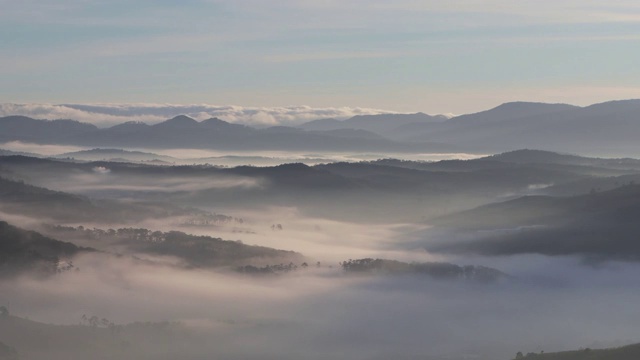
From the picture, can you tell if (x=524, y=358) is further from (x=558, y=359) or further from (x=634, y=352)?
(x=634, y=352)

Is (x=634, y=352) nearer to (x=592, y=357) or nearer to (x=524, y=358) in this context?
(x=592, y=357)

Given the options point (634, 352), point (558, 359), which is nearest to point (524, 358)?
point (558, 359)

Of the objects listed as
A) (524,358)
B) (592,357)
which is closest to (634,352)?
(592,357)
